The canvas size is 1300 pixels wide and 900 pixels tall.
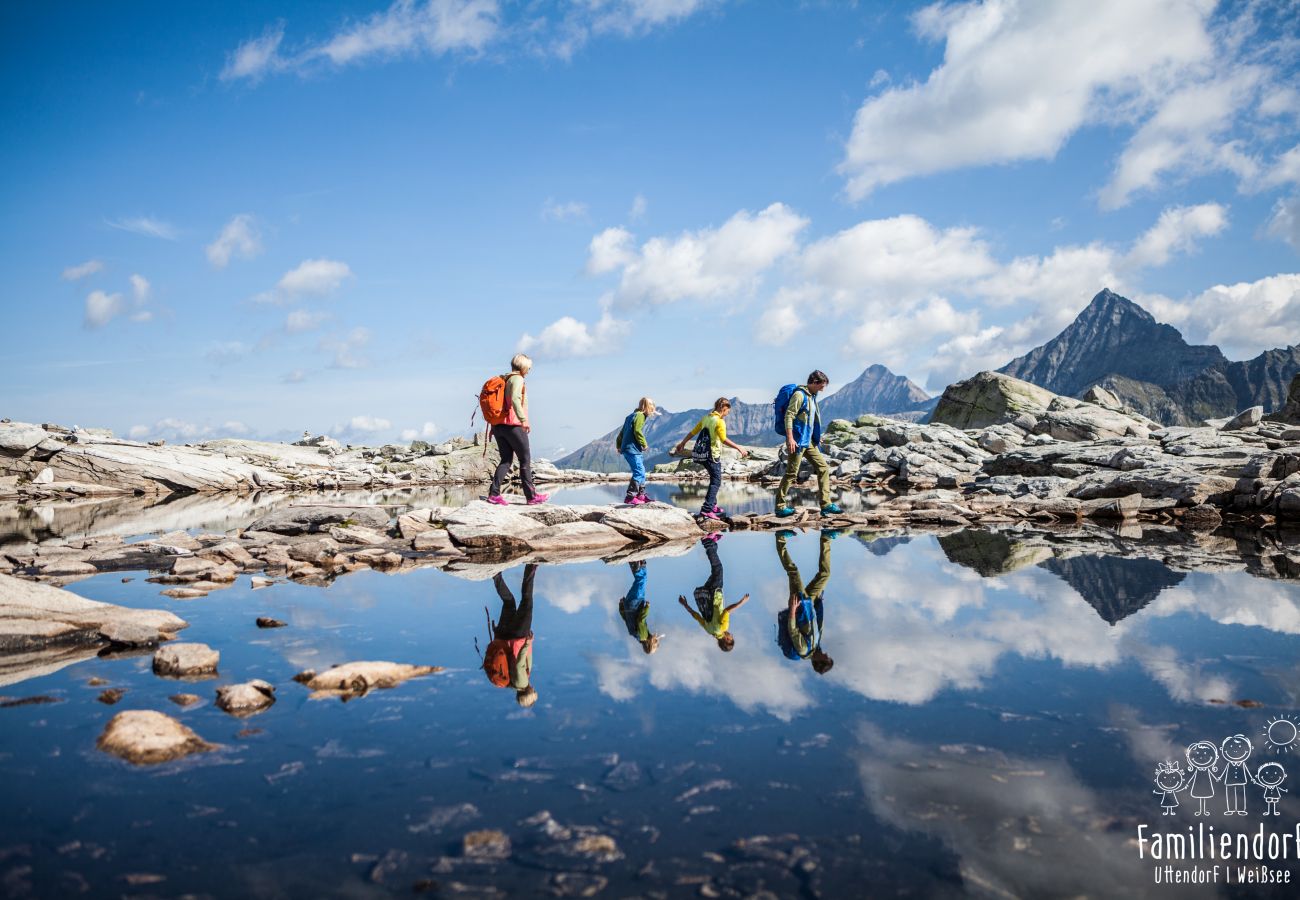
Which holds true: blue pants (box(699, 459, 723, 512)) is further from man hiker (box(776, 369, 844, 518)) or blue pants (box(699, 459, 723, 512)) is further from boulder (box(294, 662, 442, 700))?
boulder (box(294, 662, 442, 700))

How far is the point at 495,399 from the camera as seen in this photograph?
17.1 m

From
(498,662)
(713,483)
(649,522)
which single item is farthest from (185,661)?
(713,483)

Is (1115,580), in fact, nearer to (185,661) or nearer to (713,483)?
(713,483)

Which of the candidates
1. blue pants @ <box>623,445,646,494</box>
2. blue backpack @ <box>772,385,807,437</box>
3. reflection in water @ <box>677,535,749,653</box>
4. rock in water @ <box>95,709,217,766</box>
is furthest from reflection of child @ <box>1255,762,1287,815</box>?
blue pants @ <box>623,445,646,494</box>

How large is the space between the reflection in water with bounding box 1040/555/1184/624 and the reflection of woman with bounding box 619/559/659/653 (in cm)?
610

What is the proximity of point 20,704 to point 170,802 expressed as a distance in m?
3.07

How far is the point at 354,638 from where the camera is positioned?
28.2 ft

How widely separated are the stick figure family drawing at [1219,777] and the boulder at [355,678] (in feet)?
20.9

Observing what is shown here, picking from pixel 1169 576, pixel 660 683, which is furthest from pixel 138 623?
pixel 1169 576

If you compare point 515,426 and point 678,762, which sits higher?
point 515,426

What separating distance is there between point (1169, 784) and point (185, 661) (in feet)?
28.5

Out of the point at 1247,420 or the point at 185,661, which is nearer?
the point at 185,661

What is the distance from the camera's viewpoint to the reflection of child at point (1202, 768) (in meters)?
4.79

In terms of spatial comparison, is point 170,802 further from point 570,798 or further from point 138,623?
point 138,623
